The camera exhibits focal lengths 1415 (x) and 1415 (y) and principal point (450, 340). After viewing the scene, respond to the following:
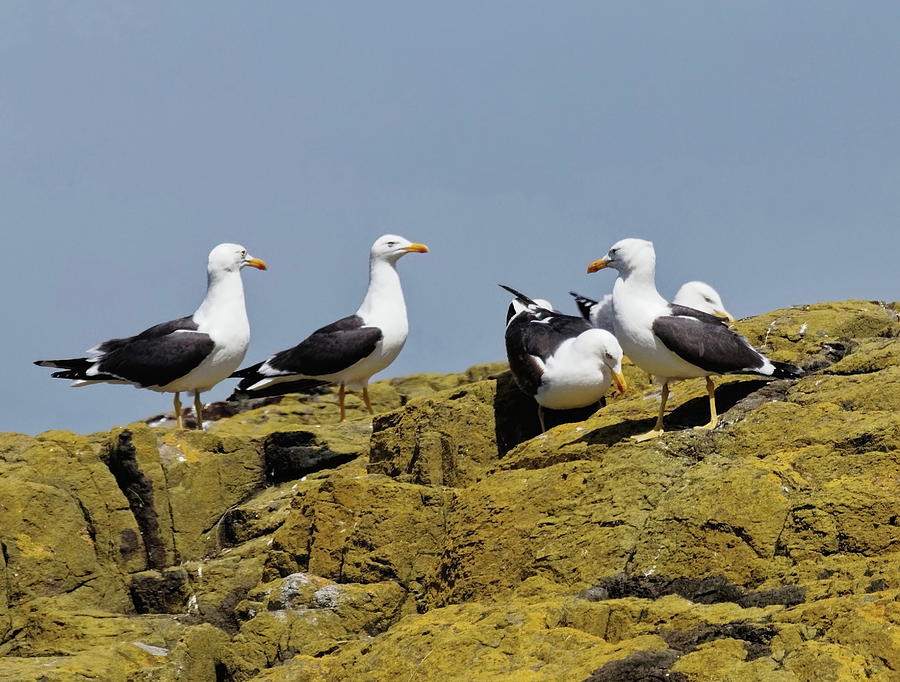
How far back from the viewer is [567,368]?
41.7 feet

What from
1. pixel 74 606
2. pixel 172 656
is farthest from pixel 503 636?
pixel 74 606

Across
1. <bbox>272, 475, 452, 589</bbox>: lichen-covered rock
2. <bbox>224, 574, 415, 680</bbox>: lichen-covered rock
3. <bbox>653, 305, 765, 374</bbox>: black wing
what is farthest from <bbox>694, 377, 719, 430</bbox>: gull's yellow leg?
<bbox>224, 574, 415, 680</bbox>: lichen-covered rock

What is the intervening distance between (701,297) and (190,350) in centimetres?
604

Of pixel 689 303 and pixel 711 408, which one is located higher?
pixel 689 303

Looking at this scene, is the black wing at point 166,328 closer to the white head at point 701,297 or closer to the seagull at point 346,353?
the seagull at point 346,353

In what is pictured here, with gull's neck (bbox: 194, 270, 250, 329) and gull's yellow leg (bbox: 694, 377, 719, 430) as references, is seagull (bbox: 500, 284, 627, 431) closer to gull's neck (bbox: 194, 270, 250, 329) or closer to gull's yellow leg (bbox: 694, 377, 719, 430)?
gull's yellow leg (bbox: 694, 377, 719, 430)

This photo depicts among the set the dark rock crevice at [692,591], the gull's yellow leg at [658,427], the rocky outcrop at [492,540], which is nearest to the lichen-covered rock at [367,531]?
the rocky outcrop at [492,540]

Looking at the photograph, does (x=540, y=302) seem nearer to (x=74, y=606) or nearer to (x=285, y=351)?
(x=285, y=351)

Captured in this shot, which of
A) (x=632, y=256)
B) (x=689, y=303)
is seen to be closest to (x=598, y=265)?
(x=632, y=256)

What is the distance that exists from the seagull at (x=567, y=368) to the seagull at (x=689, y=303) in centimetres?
299

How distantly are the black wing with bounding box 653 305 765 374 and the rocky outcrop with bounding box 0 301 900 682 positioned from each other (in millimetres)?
352

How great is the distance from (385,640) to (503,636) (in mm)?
822

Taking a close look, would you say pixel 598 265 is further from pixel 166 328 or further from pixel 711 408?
pixel 166 328

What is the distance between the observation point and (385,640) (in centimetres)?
840
